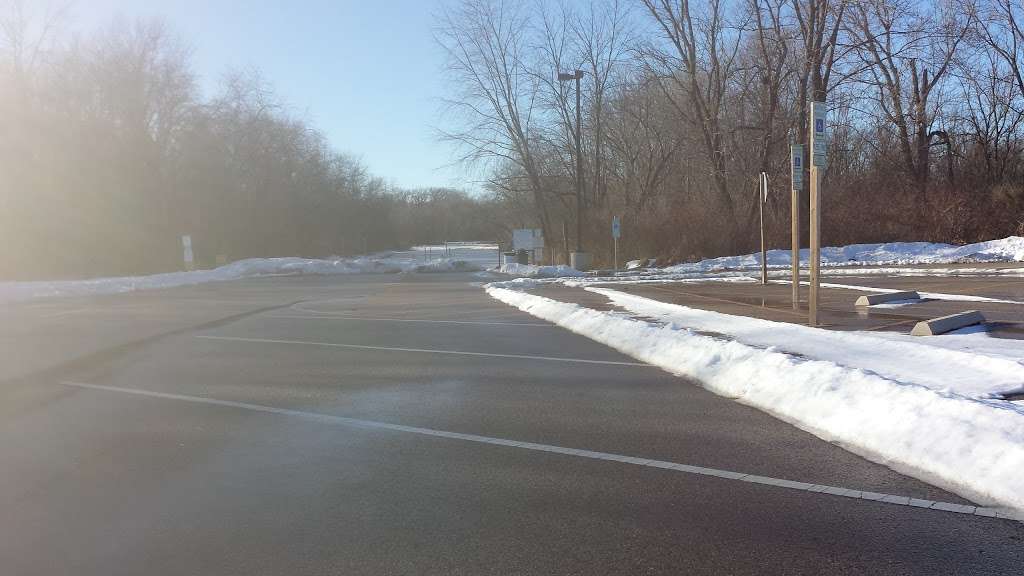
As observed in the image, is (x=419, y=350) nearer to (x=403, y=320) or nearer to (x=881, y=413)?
(x=403, y=320)

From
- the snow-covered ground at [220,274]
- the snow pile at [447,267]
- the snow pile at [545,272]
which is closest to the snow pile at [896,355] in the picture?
the snow pile at [545,272]

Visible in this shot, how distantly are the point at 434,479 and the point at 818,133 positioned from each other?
296 inches

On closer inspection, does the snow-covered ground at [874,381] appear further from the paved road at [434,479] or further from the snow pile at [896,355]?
the paved road at [434,479]

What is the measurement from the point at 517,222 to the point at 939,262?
121 feet

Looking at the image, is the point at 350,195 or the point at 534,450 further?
the point at 350,195

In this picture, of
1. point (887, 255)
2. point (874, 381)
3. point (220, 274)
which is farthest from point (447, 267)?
point (874, 381)

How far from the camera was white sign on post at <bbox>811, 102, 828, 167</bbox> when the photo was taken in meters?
9.91

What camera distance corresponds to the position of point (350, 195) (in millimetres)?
86688

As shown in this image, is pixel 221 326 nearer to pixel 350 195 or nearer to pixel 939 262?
pixel 939 262

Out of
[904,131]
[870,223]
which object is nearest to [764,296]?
[870,223]

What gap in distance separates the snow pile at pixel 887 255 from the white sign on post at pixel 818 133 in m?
20.4

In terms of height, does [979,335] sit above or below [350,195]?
below

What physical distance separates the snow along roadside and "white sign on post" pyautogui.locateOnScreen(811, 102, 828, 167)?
273 cm

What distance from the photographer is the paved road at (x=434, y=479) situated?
152 inches
